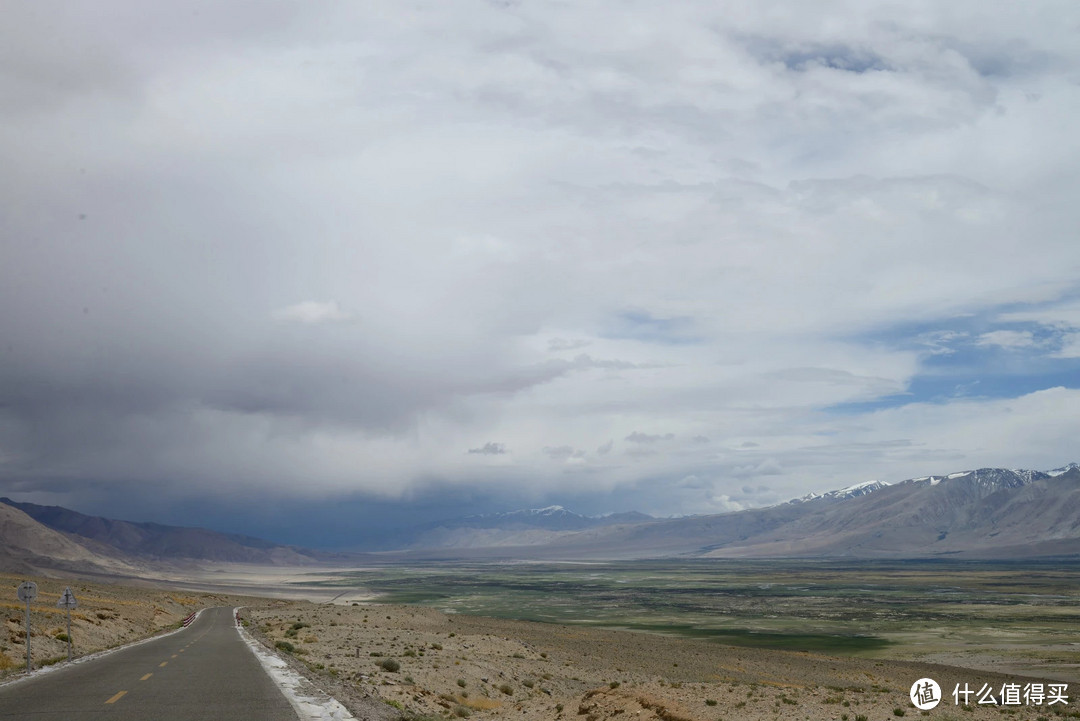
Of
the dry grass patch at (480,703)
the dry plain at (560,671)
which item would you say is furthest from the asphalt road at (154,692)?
the dry grass patch at (480,703)

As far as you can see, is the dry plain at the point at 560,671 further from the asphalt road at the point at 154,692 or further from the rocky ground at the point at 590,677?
the asphalt road at the point at 154,692

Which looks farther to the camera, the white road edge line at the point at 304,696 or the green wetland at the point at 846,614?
the green wetland at the point at 846,614

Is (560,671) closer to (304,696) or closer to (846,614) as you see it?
(304,696)

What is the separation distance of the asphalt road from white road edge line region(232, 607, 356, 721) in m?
0.32

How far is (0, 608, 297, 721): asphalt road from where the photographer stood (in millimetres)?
18422

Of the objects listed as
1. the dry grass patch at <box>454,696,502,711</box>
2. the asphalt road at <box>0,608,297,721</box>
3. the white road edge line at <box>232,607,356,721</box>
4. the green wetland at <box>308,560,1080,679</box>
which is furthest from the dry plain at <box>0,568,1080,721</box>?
the green wetland at <box>308,560,1080,679</box>

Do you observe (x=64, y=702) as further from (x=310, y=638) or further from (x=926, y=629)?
(x=926, y=629)

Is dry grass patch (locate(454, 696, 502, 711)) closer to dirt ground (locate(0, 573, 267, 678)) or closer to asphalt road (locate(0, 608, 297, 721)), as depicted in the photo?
asphalt road (locate(0, 608, 297, 721))

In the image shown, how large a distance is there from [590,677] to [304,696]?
28.4 m

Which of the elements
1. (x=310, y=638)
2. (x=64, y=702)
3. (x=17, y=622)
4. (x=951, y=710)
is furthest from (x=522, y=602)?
(x=64, y=702)

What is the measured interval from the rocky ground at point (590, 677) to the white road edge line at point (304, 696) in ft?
2.11

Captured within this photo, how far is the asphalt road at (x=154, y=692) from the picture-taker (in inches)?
725

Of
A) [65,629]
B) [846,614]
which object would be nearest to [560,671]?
[65,629]

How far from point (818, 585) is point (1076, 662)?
5229 inches
